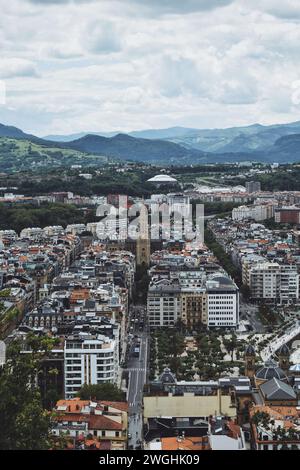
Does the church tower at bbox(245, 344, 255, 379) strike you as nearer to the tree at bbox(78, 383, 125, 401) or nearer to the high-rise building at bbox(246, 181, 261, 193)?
the tree at bbox(78, 383, 125, 401)

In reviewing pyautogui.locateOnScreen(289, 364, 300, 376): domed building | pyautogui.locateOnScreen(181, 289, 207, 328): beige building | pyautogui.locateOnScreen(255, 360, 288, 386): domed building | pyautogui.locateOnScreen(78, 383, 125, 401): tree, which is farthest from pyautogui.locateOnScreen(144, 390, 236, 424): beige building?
pyautogui.locateOnScreen(181, 289, 207, 328): beige building

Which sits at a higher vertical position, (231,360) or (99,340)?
(99,340)

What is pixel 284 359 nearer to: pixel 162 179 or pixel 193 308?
pixel 193 308

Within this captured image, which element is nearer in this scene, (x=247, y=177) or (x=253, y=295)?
(x=253, y=295)

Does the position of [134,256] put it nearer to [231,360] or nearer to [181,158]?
[231,360]

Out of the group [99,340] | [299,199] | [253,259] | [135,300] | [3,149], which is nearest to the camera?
A: [99,340]

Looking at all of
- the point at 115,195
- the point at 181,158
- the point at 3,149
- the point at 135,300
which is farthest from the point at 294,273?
the point at 181,158

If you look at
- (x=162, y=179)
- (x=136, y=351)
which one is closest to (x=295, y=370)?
(x=136, y=351)

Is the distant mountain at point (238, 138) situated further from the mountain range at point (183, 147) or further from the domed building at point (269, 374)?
the domed building at point (269, 374)
